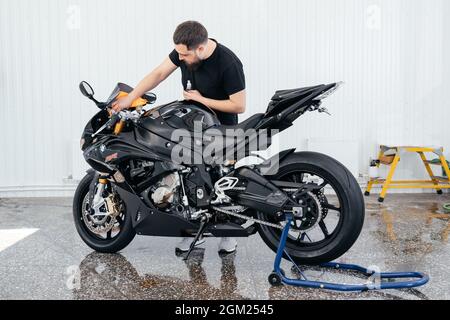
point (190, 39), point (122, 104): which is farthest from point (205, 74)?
point (122, 104)

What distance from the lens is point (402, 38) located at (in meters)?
5.09

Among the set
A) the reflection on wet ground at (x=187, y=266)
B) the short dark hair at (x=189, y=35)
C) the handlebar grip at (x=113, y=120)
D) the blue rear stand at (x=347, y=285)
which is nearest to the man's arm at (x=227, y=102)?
the short dark hair at (x=189, y=35)

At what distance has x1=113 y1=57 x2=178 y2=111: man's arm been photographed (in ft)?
9.05

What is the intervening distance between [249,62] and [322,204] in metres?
2.94

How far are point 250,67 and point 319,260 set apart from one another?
3.00m

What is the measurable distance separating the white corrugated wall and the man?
2157 mm

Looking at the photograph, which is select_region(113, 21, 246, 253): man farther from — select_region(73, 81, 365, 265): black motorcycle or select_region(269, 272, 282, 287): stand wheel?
select_region(269, 272, 282, 287): stand wheel

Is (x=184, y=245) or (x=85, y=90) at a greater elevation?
(x=85, y=90)

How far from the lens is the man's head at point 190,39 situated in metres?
2.59

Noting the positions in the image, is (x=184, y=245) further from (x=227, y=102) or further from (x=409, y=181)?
(x=409, y=181)

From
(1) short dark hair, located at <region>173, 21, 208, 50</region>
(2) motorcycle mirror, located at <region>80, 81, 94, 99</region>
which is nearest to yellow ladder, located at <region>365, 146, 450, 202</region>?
(1) short dark hair, located at <region>173, 21, 208, 50</region>

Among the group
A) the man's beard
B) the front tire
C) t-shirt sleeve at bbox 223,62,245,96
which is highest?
the man's beard

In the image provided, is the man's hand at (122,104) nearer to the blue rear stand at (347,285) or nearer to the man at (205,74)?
the man at (205,74)

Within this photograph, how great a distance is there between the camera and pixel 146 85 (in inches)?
112
